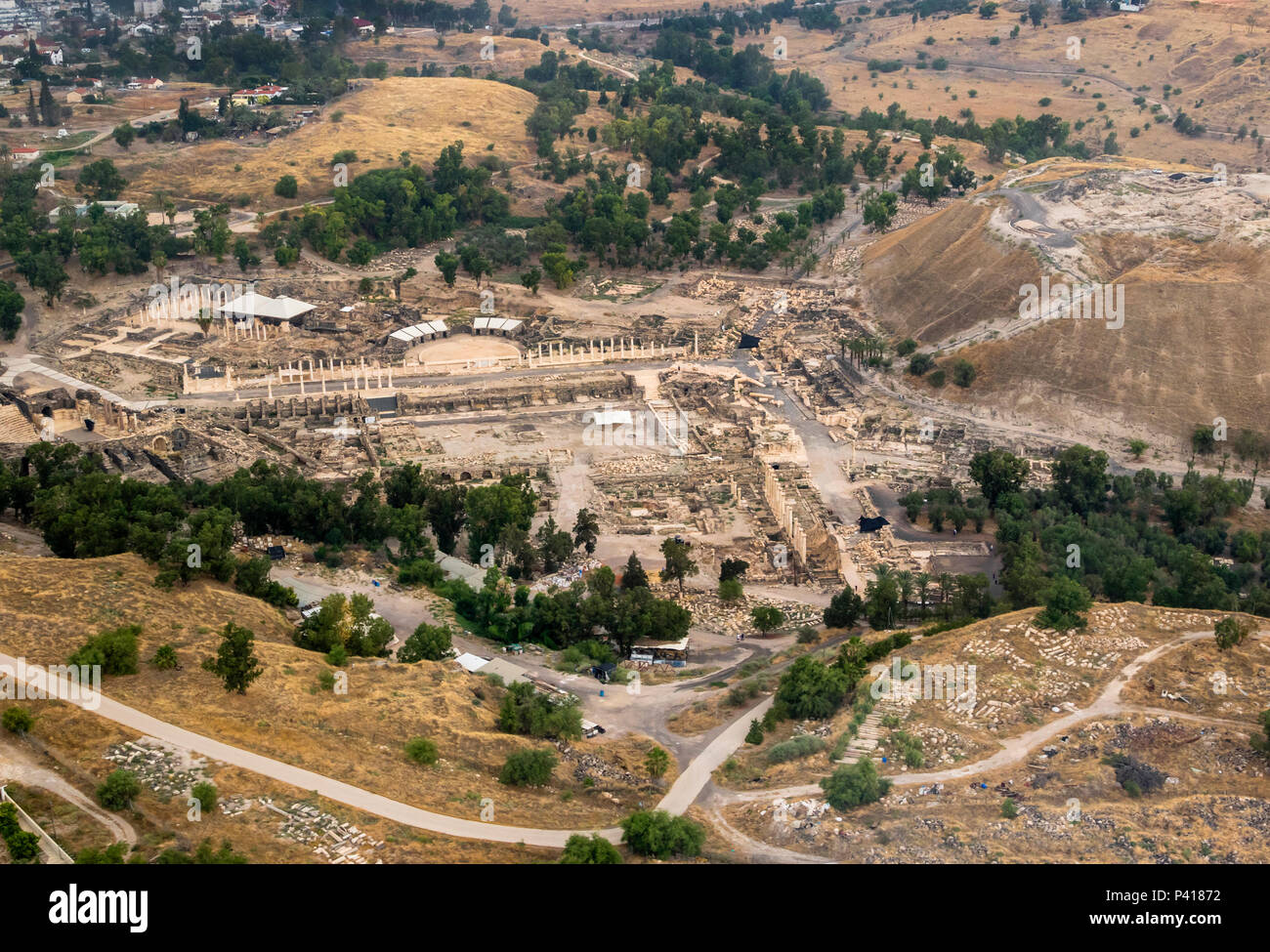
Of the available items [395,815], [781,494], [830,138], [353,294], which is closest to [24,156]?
[353,294]

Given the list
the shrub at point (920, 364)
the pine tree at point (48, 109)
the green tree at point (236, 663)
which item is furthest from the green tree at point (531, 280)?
the green tree at point (236, 663)

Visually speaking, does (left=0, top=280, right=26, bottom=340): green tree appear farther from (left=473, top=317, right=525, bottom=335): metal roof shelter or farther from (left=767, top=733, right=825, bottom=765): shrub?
(left=767, top=733, right=825, bottom=765): shrub

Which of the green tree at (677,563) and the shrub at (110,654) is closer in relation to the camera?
the shrub at (110,654)

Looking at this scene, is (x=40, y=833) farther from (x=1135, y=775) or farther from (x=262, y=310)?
(x=262, y=310)

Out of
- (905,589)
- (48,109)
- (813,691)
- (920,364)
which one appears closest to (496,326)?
(920,364)

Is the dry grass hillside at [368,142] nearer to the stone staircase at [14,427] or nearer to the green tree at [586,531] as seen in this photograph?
the stone staircase at [14,427]

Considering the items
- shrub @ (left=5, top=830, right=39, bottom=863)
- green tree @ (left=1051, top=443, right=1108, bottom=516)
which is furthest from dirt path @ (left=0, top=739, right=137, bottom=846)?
green tree @ (left=1051, top=443, right=1108, bottom=516)

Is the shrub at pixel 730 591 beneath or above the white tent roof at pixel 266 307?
beneath
